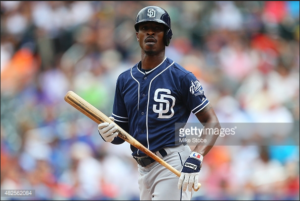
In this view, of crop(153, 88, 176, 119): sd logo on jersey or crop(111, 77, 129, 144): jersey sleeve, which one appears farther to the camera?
crop(111, 77, 129, 144): jersey sleeve

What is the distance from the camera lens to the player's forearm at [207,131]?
10.5ft

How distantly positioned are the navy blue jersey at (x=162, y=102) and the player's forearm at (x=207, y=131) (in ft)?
0.21

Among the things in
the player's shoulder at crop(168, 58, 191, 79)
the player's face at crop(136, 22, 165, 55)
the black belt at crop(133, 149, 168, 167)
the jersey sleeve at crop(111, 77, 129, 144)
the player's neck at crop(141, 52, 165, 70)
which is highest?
the player's face at crop(136, 22, 165, 55)

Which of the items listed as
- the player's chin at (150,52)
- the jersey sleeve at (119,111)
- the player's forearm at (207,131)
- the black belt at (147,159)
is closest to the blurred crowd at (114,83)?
the jersey sleeve at (119,111)

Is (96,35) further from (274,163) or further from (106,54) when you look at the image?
(274,163)

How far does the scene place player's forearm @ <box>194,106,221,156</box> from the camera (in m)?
3.21

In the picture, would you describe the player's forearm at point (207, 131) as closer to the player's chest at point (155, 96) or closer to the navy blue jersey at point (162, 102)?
the navy blue jersey at point (162, 102)

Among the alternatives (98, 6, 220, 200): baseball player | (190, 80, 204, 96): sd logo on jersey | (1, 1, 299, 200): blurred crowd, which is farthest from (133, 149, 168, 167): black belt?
(1, 1, 299, 200): blurred crowd

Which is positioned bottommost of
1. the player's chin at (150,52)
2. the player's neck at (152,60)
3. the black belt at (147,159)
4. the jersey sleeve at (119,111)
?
the black belt at (147,159)

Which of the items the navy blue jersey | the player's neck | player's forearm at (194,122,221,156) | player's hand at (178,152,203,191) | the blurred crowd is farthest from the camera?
the blurred crowd

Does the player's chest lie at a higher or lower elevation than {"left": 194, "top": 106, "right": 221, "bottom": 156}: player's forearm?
higher

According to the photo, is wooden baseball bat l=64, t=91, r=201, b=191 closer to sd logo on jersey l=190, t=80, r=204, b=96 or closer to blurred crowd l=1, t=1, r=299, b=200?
sd logo on jersey l=190, t=80, r=204, b=96

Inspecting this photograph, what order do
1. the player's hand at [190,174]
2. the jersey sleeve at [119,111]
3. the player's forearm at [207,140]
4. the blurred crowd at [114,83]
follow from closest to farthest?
the player's hand at [190,174]
the player's forearm at [207,140]
the jersey sleeve at [119,111]
the blurred crowd at [114,83]

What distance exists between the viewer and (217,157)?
695cm
